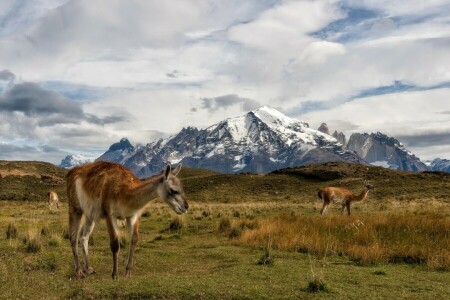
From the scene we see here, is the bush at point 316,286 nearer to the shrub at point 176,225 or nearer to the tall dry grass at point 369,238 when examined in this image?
the tall dry grass at point 369,238

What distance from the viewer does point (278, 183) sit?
76438 millimetres

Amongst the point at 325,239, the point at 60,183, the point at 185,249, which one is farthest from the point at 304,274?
the point at 60,183

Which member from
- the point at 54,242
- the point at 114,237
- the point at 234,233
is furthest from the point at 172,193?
the point at 234,233

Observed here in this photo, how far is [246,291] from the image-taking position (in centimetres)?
941

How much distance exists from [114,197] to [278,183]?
2624 inches

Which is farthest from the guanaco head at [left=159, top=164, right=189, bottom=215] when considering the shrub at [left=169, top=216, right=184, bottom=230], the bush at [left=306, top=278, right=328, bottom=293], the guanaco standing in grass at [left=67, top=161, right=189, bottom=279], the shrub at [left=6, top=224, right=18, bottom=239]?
the shrub at [left=169, top=216, right=184, bottom=230]

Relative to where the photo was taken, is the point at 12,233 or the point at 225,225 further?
the point at 225,225

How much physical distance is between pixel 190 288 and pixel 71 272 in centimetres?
440

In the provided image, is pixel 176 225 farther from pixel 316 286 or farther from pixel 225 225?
pixel 316 286

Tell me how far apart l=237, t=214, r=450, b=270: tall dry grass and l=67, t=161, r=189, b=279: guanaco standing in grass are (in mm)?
5453

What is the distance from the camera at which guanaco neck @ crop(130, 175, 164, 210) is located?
10812 mm

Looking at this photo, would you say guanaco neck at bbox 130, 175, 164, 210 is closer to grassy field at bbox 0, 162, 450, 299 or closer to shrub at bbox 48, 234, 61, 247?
grassy field at bbox 0, 162, 450, 299

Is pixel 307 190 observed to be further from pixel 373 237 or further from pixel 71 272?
pixel 71 272

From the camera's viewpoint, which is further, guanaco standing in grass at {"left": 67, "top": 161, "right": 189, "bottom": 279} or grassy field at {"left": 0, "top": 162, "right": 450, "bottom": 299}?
guanaco standing in grass at {"left": 67, "top": 161, "right": 189, "bottom": 279}
